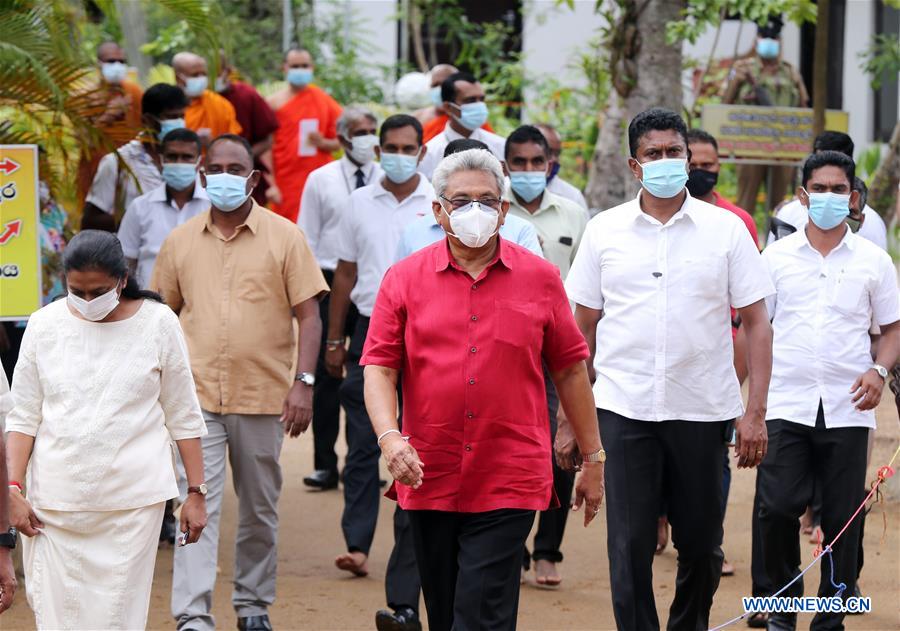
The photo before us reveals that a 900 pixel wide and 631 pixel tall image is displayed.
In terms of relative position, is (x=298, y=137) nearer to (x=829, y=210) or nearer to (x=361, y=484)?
(x=361, y=484)

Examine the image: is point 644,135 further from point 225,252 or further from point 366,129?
point 366,129

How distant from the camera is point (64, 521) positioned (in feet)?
17.9

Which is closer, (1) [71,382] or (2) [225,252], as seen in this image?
(1) [71,382]

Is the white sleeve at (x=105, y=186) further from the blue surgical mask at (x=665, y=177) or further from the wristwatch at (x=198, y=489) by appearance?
the blue surgical mask at (x=665, y=177)

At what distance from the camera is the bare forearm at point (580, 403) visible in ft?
17.8

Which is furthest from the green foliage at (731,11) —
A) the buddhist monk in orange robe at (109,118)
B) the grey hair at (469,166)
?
the grey hair at (469,166)

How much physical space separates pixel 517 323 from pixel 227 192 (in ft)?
7.60

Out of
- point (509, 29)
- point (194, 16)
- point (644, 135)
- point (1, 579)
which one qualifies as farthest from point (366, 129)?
point (509, 29)

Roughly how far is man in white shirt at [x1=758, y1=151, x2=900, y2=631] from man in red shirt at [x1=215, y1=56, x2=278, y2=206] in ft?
20.2

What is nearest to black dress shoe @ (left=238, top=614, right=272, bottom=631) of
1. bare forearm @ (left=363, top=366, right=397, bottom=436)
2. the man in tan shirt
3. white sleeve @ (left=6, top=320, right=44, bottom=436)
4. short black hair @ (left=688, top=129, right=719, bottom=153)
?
the man in tan shirt

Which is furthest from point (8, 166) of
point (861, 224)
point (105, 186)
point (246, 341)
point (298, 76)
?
point (298, 76)

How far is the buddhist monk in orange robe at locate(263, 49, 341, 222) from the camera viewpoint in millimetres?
12805

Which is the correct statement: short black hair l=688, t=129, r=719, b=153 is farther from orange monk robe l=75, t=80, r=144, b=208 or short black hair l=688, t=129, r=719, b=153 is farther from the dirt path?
orange monk robe l=75, t=80, r=144, b=208

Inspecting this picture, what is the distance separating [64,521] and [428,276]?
1609 millimetres
